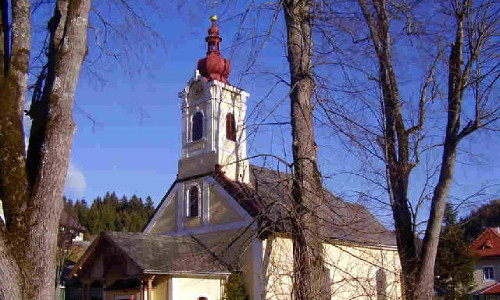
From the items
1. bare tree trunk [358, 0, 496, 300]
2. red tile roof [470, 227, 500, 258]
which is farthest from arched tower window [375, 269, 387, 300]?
red tile roof [470, 227, 500, 258]

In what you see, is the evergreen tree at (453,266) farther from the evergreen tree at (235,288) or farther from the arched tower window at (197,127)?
the arched tower window at (197,127)

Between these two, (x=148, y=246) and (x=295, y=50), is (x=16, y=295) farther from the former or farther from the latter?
(x=148, y=246)

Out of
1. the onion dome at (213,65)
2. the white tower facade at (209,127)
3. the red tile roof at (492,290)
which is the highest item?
the onion dome at (213,65)

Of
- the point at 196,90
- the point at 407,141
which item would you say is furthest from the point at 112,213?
the point at 407,141

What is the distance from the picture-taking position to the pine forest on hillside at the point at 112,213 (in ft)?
232

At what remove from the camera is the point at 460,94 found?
923 centimetres

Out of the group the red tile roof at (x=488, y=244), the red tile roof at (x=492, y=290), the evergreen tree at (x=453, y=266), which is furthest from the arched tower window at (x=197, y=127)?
the red tile roof at (x=492, y=290)

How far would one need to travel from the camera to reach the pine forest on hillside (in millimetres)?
70750

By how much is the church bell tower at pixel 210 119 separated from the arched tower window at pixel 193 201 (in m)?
0.65

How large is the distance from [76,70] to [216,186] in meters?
16.6

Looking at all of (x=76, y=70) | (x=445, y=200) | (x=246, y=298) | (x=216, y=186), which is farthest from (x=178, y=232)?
(x=76, y=70)

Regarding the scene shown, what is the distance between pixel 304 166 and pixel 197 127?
1776 centimetres

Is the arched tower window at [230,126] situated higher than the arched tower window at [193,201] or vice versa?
the arched tower window at [230,126]

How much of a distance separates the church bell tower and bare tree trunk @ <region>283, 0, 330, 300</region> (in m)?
15.1
